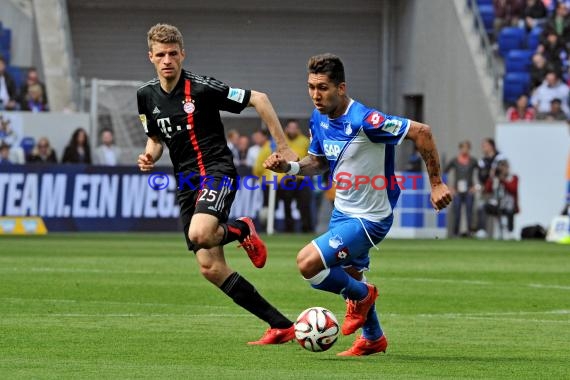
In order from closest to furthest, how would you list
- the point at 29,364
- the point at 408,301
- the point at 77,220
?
the point at 29,364 → the point at 408,301 → the point at 77,220

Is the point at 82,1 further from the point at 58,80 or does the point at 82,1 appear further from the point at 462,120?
the point at 462,120

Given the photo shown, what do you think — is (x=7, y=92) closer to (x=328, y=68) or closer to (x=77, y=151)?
(x=77, y=151)

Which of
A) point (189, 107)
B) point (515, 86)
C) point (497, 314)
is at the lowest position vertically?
point (497, 314)

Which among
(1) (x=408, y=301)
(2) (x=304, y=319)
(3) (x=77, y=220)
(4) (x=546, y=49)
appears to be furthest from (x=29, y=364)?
(4) (x=546, y=49)

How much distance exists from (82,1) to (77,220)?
12.6 meters

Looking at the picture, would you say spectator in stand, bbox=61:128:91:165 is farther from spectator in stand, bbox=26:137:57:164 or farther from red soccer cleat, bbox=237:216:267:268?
red soccer cleat, bbox=237:216:267:268

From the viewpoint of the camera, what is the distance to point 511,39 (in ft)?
105

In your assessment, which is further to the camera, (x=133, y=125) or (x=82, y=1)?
(x=82, y=1)

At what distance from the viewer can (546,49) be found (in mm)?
30562

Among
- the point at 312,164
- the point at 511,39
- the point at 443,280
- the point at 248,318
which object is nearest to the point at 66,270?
the point at 443,280

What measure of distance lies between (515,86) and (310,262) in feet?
76.4

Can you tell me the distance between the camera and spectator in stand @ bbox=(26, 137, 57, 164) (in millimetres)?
26875

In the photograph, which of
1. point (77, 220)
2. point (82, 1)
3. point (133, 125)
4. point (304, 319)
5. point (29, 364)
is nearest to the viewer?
point (29, 364)

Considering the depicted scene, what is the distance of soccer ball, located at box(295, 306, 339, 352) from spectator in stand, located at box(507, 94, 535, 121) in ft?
71.5
